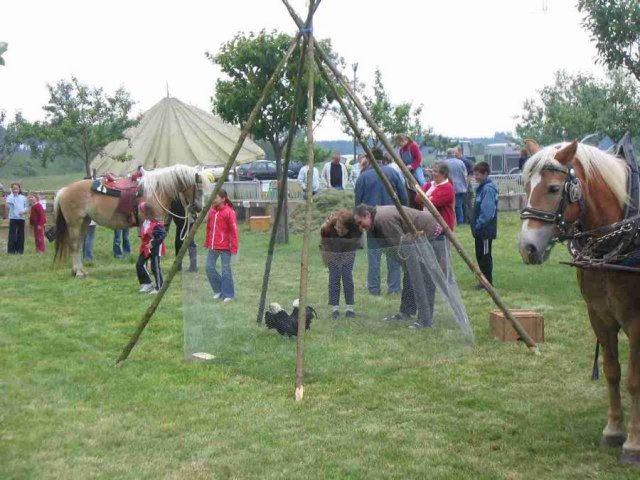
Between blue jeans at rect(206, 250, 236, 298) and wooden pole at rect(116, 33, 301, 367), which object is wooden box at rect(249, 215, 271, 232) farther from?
wooden pole at rect(116, 33, 301, 367)

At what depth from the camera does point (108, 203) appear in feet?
45.6

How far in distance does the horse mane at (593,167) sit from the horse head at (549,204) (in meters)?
0.01

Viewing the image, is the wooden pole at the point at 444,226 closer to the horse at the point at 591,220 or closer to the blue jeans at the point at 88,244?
the horse at the point at 591,220

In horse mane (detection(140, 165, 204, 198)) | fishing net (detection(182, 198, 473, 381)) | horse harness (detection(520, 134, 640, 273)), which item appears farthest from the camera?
horse mane (detection(140, 165, 204, 198))

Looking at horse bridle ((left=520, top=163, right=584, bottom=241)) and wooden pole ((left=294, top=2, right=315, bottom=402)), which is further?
wooden pole ((left=294, top=2, right=315, bottom=402))

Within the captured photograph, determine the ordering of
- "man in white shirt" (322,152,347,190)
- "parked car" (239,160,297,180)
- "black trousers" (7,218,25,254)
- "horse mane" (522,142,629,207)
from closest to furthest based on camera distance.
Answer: "horse mane" (522,142,629,207) < "black trousers" (7,218,25,254) < "man in white shirt" (322,152,347,190) < "parked car" (239,160,297,180)

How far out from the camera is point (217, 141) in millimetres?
30766

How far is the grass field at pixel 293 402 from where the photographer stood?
5.03 metres

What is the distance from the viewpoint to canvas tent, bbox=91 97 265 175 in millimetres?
30203

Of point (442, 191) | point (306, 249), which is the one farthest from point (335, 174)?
point (306, 249)

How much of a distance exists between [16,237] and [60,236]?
3.77 m

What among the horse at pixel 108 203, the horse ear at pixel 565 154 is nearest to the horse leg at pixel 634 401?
the horse ear at pixel 565 154

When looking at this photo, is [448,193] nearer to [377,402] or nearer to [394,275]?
[394,275]

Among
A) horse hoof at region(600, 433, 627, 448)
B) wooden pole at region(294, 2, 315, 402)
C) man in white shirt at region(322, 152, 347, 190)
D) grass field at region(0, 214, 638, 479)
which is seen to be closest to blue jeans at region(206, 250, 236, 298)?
grass field at region(0, 214, 638, 479)
